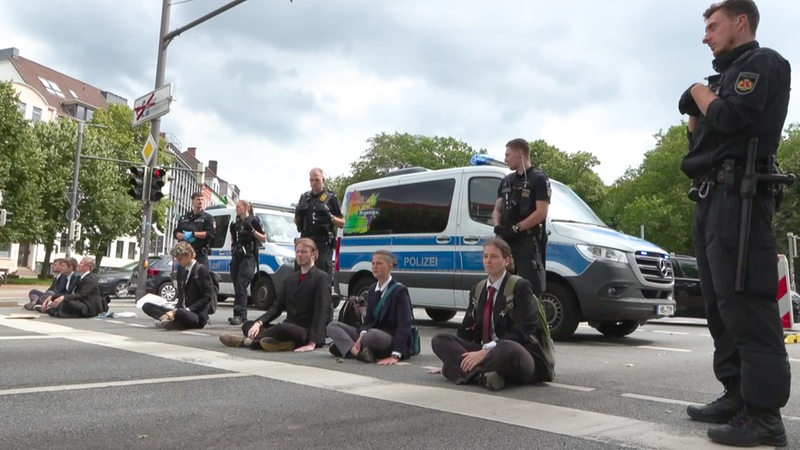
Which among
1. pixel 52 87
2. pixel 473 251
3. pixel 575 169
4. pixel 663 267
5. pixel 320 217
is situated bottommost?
pixel 663 267

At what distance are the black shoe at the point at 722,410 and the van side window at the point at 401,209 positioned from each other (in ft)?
21.2

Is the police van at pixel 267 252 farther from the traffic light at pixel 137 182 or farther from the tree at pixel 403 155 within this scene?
the tree at pixel 403 155

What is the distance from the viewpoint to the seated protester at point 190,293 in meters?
9.62

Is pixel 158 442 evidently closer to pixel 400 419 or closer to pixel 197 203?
pixel 400 419

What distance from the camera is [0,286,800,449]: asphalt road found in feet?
11.5

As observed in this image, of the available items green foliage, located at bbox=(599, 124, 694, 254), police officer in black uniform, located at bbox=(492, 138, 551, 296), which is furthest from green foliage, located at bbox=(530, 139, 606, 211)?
police officer in black uniform, located at bbox=(492, 138, 551, 296)

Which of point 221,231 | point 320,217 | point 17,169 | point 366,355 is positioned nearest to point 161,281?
point 221,231

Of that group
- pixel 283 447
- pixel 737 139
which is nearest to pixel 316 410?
pixel 283 447

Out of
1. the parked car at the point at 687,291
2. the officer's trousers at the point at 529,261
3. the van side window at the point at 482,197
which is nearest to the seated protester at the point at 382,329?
the officer's trousers at the point at 529,261

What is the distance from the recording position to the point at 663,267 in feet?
30.6

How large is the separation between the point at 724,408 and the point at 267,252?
38.0 ft

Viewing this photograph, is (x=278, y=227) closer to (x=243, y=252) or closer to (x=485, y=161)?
(x=243, y=252)

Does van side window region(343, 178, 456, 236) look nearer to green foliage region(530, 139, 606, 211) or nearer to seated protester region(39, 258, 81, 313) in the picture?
seated protester region(39, 258, 81, 313)

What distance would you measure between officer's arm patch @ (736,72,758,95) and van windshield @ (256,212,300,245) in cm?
1225
